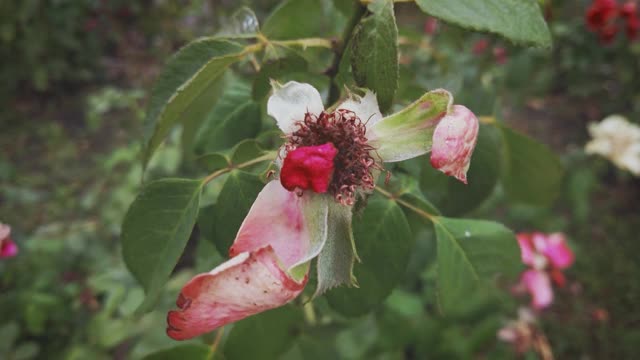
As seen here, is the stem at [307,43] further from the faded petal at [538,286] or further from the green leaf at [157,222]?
the faded petal at [538,286]

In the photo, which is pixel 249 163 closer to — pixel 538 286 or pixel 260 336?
pixel 260 336

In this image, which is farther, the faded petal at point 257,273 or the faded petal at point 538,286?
the faded petal at point 538,286

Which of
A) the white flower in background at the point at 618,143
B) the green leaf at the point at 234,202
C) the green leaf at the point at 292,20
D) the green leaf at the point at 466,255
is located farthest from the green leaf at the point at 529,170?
the white flower in background at the point at 618,143

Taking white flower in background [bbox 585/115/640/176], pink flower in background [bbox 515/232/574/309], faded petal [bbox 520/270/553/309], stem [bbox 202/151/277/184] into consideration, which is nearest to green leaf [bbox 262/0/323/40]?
stem [bbox 202/151/277/184]

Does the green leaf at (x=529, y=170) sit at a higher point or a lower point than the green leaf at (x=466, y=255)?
lower

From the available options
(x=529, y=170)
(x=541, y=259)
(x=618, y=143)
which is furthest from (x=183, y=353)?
(x=618, y=143)

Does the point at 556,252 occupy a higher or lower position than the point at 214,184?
lower
